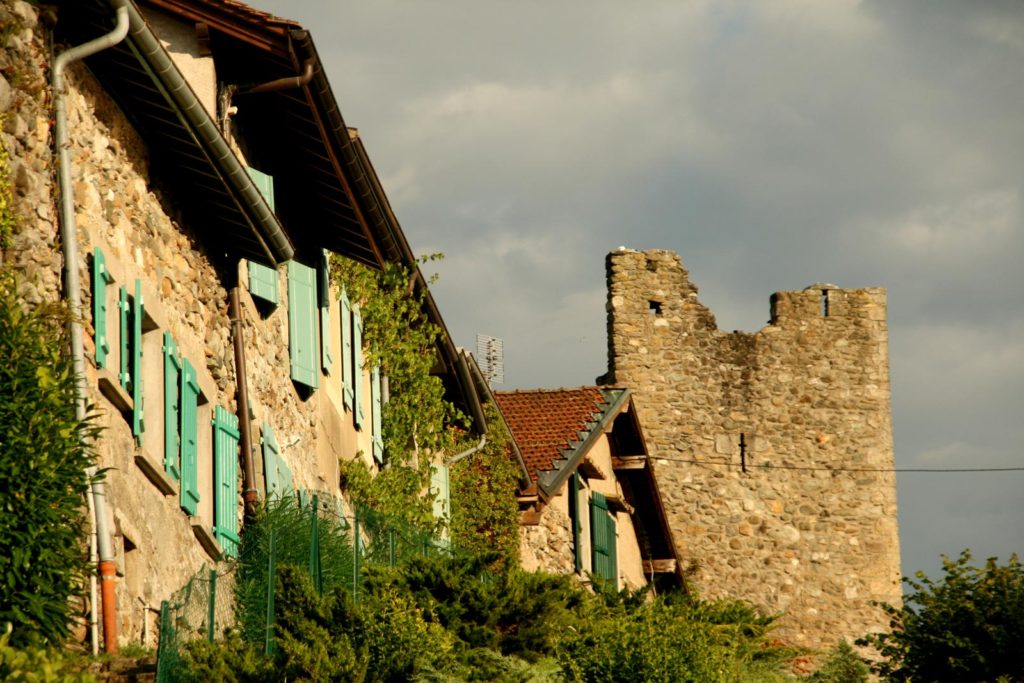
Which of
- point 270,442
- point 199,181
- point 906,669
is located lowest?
point 906,669

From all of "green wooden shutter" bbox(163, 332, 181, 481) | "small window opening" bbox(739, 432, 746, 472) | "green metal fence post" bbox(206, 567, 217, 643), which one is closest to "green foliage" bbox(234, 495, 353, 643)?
"green metal fence post" bbox(206, 567, 217, 643)

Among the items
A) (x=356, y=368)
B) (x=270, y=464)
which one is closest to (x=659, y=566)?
(x=356, y=368)

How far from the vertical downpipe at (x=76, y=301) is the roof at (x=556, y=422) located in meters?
12.0

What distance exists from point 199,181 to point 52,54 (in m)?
2.46

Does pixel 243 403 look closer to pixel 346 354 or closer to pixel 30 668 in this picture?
pixel 346 354

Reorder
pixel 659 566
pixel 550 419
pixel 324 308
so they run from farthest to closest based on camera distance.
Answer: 1. pixel 659 566
2. pixel 550 419
3. pixel 324 308

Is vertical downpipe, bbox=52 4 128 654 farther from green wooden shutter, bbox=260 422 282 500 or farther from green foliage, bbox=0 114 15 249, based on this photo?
green wooden shutter, bbox=260 422 282 500

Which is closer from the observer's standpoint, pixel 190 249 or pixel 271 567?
pixel 271 567

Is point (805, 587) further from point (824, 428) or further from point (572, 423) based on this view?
point (572, 423)

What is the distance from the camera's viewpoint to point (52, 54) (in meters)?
9.27

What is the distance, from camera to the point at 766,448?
31984 millimetres

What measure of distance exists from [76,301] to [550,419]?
47.5ft

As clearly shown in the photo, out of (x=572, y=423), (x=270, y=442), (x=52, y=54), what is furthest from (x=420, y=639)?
(x=572, y=423)

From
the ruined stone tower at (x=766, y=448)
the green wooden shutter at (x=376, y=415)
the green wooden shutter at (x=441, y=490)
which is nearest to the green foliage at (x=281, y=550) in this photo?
the green wooden shutter at (x=376, y=415)
